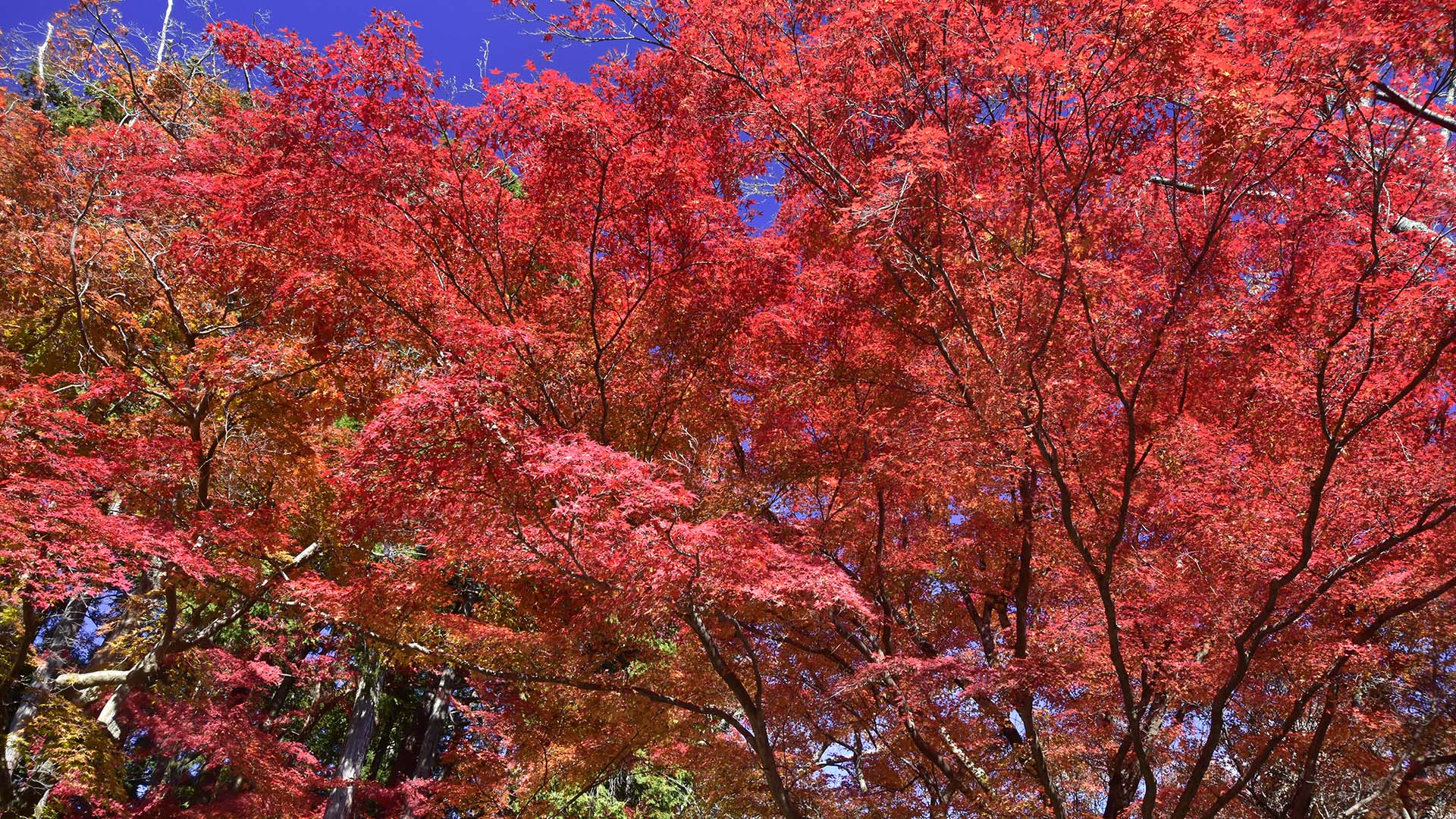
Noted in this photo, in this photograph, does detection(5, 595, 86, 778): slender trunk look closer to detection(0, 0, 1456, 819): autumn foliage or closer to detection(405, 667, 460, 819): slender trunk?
→ detection(0, 0, 1456, 819): autumn foliage

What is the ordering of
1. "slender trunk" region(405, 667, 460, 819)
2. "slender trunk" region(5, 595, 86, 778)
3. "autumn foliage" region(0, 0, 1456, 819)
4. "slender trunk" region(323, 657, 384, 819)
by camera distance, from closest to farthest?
"autumn foliage" region(0, 0, 1456, 819), "slender trunk" region(5, 595, 86, 778), "slender trunk" region(323, 657, 384, 819), "slender trunk" region(405, 667, 460, 819)

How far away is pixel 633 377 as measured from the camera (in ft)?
23.1

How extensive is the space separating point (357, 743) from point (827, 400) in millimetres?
10434

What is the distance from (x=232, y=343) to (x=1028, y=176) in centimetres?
813

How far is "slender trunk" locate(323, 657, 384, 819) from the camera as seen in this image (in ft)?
37.9

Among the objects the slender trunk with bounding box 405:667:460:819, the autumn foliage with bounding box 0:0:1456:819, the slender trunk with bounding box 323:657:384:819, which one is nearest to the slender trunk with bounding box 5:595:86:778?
the autumn foliage with bounding box 0:0:1456:819

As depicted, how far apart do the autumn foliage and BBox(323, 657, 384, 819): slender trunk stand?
259 cm

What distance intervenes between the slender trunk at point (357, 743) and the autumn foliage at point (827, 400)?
2.59 metres

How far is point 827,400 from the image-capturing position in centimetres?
720

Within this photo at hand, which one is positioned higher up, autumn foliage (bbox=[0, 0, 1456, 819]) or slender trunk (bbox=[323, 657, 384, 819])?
autumn foliage (bbox=[0, 0, 1456, 819])

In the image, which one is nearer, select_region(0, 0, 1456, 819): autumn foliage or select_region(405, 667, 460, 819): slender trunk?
select_region(0, 0, 1456, 819): autumn foliage

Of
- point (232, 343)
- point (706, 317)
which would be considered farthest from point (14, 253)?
point (706, 317)

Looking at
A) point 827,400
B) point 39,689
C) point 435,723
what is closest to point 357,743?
point 435,723

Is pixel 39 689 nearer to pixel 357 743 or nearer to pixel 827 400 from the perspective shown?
pixel 357 743
